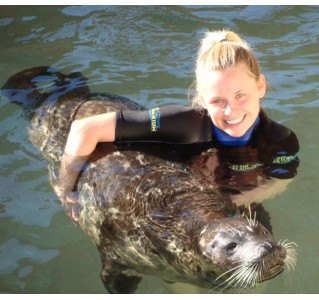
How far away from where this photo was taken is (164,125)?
411 centimetres

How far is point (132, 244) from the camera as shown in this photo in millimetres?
3846

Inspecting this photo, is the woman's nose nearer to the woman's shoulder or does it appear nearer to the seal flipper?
the woman's shoulder

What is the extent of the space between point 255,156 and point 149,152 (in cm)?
92

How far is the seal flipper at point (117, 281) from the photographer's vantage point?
3.88 metres

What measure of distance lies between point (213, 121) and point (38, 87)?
2350 mm

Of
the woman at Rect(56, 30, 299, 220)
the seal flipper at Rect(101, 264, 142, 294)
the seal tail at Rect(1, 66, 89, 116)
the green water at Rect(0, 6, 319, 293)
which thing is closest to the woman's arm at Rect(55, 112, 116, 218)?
the woman at Rect(56, 30, 299, 220)

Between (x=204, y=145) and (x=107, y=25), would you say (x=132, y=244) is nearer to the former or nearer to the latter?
(x=204, y=145)

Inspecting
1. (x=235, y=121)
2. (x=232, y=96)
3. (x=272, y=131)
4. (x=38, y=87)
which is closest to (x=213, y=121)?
(x=235, y=121)

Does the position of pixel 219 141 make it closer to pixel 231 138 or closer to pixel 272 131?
pixel 231 138

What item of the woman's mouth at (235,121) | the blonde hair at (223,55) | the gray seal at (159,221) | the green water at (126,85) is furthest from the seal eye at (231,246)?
the blonde hair at (223,55)

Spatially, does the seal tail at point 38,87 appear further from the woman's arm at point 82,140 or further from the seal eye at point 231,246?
the seal eye at point 231,246

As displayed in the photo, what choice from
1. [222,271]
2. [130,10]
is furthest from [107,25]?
[222,271]

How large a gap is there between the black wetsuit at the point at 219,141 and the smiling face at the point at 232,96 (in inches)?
8.8

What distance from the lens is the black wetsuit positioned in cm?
412
